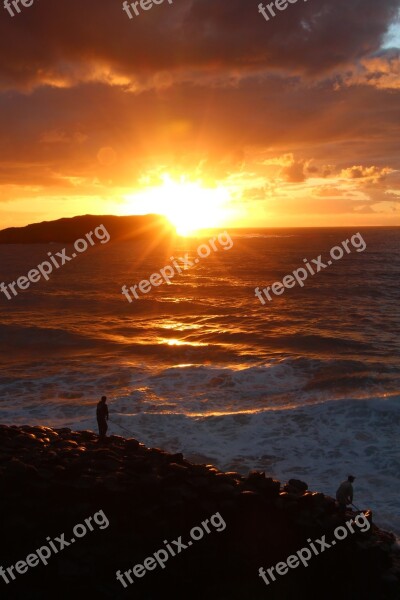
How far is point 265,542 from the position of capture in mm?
10109

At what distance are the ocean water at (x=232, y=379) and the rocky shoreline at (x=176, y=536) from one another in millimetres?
3663

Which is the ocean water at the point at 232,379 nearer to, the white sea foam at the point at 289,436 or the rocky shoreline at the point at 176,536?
the white sea foam at the point at 289,436

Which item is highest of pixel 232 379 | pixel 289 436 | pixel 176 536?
pixel 176 536

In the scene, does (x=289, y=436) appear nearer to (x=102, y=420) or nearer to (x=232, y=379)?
(x=102, y=420)

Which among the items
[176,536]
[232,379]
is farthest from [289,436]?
[176,536]

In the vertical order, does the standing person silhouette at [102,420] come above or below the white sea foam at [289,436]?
above

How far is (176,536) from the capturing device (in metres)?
10.1

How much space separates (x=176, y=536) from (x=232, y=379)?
15540 mm

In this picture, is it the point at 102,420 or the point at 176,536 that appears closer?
the point at 176,536

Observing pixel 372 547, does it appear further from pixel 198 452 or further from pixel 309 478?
pixel 198 452

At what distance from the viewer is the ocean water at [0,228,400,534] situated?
1736 cm

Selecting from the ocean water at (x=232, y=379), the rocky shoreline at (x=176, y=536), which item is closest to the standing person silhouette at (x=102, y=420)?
the ocean water at (x=232, y=379)

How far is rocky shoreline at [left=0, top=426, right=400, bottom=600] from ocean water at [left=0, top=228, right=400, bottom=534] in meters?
3.66

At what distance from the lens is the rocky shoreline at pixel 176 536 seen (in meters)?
9.32
